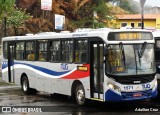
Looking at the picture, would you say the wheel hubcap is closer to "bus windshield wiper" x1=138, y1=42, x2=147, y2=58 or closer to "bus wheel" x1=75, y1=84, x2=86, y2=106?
"bus wheel" x1=75, y1=84, x2=86, y2=106

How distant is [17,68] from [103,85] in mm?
→ 7650

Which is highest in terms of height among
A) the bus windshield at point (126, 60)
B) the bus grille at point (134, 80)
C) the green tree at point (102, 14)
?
the green tree at point (102, 14)

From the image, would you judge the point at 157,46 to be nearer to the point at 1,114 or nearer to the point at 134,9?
the point at 1,114

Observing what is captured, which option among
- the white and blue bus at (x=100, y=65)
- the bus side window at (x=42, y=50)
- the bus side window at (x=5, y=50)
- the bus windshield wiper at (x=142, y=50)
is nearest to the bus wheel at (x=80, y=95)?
the white and blue bus at (x=100, y=65)

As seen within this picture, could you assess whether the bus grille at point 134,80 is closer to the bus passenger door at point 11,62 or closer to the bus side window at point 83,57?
the bus side window at point 83,57

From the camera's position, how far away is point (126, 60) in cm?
1326

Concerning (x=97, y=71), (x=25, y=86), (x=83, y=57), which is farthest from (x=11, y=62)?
(x=97, y=71)

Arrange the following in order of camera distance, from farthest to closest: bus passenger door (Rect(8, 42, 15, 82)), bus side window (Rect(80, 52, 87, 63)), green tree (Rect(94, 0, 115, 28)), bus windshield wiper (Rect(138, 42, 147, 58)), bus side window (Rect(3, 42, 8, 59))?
green tree (Rect(94, 0, 115, 28)) < bus side window (Rect(3, 42, 8, 59)) < bus passenger door (Rect(8, 42, 15, 82)) < bus side window (Rect(80, 52, 87, 63)) < bus windshield wiper (Rect(138, 42, 147, 58))

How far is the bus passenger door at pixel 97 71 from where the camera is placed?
539 inches

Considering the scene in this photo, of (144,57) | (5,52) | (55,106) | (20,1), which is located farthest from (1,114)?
(20,1)

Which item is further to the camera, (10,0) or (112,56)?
(10,0)

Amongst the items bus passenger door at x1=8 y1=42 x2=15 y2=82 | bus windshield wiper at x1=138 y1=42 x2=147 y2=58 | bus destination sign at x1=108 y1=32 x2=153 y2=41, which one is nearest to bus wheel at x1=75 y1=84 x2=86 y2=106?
bus destination sign at x1=108 y1=32 x2=153 y2=41

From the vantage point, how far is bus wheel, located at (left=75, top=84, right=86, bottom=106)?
573 inches

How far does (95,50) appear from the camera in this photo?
46.2 ft
